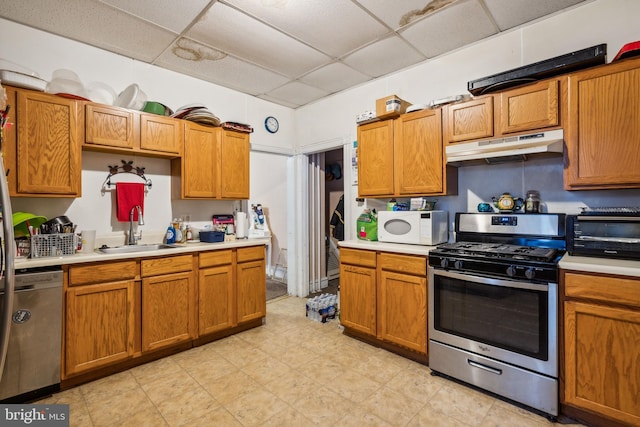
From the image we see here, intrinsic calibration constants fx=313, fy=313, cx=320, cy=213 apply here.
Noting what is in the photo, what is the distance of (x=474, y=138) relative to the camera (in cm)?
244

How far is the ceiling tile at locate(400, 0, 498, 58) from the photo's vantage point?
2299 mm

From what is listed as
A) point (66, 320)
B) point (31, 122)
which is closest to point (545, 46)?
point (31, 122)

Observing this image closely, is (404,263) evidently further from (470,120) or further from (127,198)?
(127,198)

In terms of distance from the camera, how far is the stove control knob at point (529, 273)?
1.89 metres

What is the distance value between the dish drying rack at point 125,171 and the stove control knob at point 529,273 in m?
3.21

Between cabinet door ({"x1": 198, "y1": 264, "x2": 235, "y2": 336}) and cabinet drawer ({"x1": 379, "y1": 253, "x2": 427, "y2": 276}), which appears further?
cabinet door ({"x1": 198, "y1": 264, "x2": 235, "y2": 336})

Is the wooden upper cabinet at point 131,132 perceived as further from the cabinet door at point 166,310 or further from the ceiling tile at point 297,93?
the ceiling tile at point 297,93

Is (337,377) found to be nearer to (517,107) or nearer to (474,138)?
(474,138)

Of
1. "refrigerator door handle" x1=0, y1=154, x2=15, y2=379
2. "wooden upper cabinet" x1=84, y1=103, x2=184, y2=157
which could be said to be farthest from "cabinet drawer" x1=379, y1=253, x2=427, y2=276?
"refrigerator door handle" x1=0, y1=154, x2=15, y2=379

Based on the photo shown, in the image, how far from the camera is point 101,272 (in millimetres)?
2275

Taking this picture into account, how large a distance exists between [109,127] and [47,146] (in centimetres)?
44

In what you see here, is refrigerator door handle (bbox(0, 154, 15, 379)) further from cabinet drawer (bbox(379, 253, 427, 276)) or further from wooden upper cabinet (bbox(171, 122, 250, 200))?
cabinet drawer (bbox(379, 253, 427, 276))

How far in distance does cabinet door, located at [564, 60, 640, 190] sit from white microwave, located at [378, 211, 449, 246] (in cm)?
92

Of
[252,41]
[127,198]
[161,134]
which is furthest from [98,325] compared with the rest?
[252,41]
